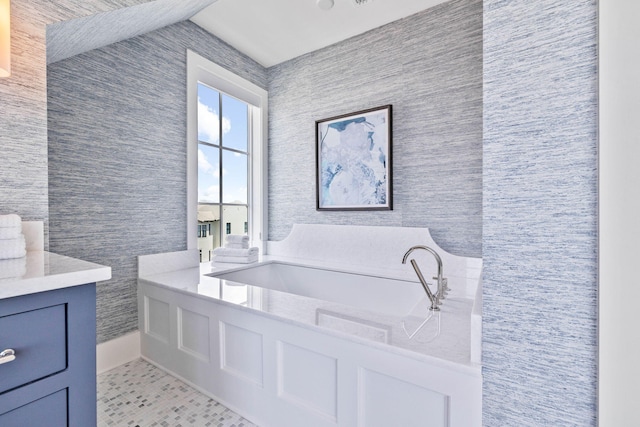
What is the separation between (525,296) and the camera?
0.76 meters

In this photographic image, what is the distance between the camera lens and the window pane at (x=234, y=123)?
9.36ft


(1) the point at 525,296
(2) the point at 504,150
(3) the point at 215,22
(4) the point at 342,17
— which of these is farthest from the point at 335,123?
(1) the point at 525,296

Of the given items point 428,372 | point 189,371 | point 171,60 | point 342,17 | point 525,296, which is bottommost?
point 189,371

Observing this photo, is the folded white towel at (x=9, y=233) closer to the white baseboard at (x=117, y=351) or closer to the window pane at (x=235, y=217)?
the white baseboard at (x=117, y=351)

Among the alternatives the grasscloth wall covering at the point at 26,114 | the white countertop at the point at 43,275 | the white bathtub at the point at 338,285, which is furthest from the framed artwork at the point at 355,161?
the white countertop at the point at 43,275

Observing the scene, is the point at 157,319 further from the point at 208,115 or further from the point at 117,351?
the point at 208,115

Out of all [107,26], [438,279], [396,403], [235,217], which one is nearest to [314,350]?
[396,403]

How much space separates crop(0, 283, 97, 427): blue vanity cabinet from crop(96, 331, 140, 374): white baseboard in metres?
1.49

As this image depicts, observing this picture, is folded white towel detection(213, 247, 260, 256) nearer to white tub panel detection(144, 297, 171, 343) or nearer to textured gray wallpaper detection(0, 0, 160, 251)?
white tub panel detection(144, 297, 171, 343)

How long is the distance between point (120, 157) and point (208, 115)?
0.94 meters

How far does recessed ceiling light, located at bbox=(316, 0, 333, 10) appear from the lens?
2.16m

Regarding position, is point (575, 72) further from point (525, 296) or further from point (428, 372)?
point (428, 372)

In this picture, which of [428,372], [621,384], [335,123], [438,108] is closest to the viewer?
[621,384]

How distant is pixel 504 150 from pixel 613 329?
1.49ft
